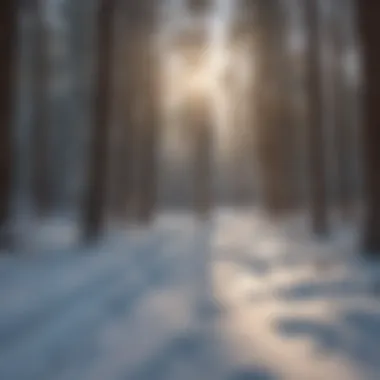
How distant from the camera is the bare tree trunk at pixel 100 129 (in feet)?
29.7

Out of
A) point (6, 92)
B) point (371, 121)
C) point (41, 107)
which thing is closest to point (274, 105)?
point (41, 107)

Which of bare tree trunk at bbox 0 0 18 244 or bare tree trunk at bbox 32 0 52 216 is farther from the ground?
bare tree trunk at bbox 32 0 52 216

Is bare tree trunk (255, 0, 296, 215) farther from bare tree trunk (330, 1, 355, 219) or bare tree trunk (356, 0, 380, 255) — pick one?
bare tree trunk (356, 0, 380, 255)

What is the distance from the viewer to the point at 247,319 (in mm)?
3736

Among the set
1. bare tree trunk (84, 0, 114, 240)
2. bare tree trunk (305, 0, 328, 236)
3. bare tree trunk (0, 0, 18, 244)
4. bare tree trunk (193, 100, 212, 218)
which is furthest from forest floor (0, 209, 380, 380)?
bare tree trunk (193, 100, 212, 218)

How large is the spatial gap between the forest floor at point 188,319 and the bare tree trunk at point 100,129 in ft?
7.76

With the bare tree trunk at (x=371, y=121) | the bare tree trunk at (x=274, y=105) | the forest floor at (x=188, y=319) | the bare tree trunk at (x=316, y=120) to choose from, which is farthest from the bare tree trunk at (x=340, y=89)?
the forest floor at (x=188, y=319)

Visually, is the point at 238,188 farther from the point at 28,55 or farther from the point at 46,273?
the point at 46,273

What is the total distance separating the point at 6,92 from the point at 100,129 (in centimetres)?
199

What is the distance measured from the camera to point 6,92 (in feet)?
24.8

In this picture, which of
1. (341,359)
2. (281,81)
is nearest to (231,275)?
(341,359)

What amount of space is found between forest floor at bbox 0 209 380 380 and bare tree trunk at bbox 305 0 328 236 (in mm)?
3742

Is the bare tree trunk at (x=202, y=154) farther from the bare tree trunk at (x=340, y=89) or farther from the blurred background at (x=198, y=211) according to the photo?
the bare tree trunk at (x=340, y=89)

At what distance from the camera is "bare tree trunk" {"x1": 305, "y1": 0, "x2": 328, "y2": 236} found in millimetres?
10344
